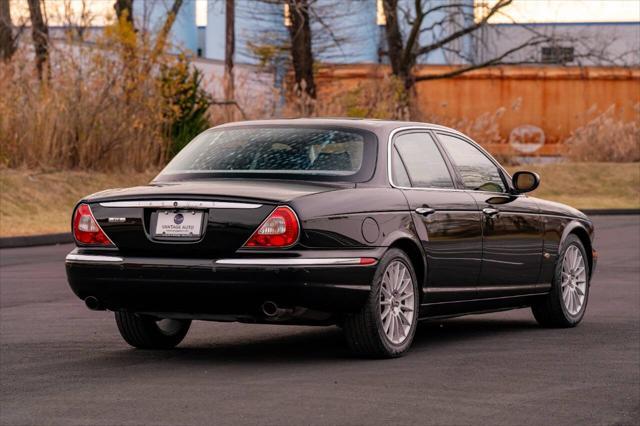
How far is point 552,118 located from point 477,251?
37.2m

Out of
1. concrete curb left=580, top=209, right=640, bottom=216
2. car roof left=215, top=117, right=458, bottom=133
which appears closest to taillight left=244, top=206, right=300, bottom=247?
car roof left=215, top=117, right=458, bottom=133

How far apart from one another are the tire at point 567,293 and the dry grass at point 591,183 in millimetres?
21956

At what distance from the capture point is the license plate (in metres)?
8.51

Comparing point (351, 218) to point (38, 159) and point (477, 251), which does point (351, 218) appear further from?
point (38, 159)

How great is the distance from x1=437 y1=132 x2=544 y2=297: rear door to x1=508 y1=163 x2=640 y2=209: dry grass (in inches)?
894

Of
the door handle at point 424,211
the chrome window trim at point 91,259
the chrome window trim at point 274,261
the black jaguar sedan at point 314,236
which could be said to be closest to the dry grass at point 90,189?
the black jaguar sedan at point 314,236

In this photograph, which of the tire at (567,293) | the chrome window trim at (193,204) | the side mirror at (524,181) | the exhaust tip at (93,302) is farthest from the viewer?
the tire at (567,293)

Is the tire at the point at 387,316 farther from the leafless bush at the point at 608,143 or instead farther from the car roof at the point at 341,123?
the leafless bush at the point at 608,143

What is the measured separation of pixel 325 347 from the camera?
9.71 metres

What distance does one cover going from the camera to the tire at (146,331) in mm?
9477

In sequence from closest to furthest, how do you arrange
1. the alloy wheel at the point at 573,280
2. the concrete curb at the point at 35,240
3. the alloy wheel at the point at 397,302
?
1. the alloy wheel at the point at 397,302
2. the alloy wheel at the point at 573,280
3. the concrete curb at the point at 35,240

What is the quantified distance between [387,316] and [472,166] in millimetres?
1827

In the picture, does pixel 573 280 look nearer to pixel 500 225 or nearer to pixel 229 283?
pixel 500 225

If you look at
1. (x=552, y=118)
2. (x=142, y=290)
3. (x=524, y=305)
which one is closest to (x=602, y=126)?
(x=552, y=118)
